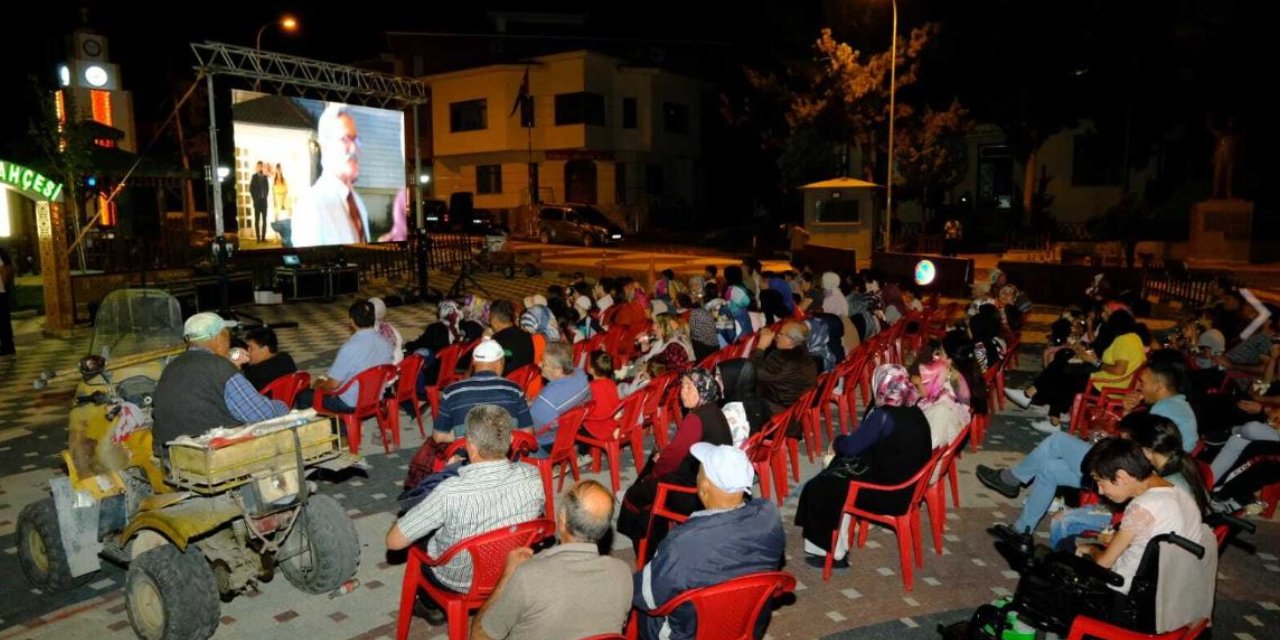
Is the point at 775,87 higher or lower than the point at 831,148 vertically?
higher

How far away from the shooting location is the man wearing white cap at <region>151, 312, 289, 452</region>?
4188 millimetres

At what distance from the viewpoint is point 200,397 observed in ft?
13.8

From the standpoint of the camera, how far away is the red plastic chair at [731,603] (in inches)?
118

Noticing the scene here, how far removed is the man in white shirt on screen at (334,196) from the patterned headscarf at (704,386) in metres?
12.3

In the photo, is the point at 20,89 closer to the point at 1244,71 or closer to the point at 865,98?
the point at 865,98

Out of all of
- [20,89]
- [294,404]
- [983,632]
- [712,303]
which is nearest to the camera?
[983,632]

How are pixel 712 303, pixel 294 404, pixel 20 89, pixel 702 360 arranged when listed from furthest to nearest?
1. pixel 20 89
2. pixel 712 303
3. pixel 702 360
4. pixel 294 404

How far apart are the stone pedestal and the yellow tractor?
73.8ft

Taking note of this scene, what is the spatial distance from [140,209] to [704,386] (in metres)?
22.9

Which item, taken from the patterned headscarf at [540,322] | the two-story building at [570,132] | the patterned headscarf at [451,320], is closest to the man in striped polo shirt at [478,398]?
the patterned headscarf at [540,322]

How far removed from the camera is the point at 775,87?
27859 mm

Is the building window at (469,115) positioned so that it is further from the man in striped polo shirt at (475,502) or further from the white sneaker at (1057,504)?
the man in striped polo shirt at (475,502)

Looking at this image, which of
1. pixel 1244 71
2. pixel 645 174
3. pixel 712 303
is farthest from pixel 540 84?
pixel 712 303

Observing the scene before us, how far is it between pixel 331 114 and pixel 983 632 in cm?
1499
